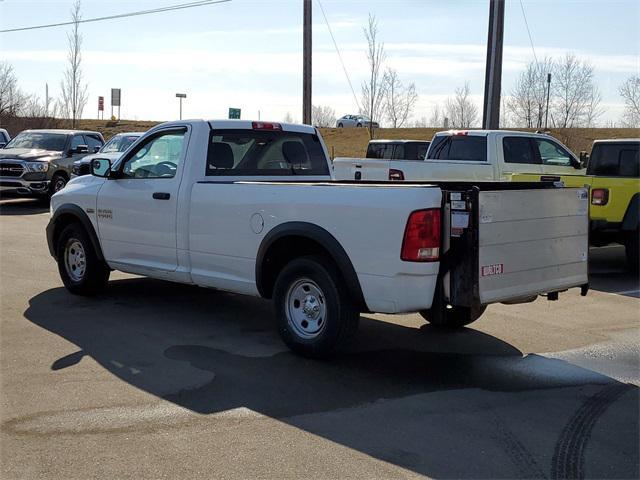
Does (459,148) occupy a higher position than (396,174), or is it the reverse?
(459,148)

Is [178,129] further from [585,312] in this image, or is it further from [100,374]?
[585,312]

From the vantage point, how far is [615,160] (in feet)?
37.2

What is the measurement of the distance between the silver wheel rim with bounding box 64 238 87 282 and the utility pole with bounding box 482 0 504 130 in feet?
42.5

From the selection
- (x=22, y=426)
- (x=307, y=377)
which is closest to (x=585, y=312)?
(x=307, y=377)

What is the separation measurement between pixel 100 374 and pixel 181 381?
0.65 metres

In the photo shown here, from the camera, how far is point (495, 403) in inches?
206

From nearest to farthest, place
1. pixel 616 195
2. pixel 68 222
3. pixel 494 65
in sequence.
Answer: pixel 68 222 < pixel 616 195 < pixel 494 65

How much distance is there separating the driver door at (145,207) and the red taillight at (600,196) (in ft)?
21.0

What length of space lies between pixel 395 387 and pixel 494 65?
14.9m

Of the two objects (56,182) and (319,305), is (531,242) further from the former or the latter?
(56,182)

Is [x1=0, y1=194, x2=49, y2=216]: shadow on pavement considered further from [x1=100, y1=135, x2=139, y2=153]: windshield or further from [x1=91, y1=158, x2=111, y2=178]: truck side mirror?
[x1=91, y1=158, x2=111, y2=178]: truck side mirror

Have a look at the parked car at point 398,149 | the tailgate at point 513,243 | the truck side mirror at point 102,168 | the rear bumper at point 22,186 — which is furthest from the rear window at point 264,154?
the rear bumper at point 22,186

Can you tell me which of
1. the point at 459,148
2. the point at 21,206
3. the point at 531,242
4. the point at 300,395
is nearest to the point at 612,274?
the point at 459,148

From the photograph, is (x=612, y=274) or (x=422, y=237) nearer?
(x=422, y=237)
